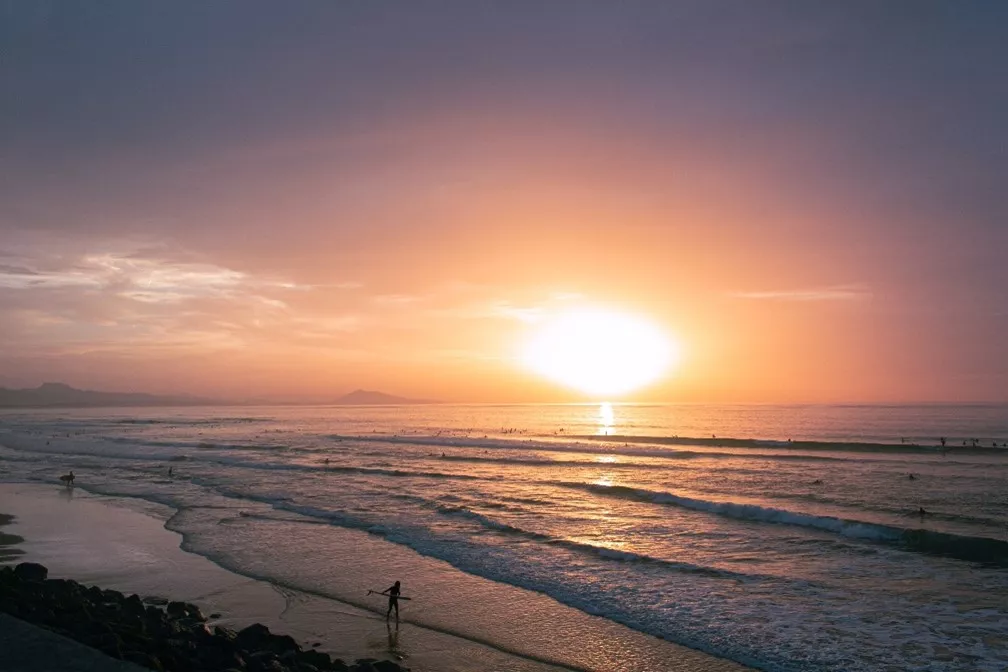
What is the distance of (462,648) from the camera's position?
11.9 m

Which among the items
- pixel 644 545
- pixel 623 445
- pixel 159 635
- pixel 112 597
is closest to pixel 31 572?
pixel 112 597

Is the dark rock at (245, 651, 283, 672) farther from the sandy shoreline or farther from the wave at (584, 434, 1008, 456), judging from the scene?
the wave at (584, 434, 1008, 456)

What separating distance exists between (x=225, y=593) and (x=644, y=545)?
12.3 meters

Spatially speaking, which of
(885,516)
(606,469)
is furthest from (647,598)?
(606,469)

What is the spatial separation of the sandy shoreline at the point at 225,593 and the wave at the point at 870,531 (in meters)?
12.7

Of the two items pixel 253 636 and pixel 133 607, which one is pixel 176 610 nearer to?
pixel 133 607

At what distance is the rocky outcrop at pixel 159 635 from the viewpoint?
9352 mm

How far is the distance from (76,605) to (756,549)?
1796cm

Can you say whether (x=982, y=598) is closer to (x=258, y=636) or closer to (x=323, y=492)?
(x=258, y=636)

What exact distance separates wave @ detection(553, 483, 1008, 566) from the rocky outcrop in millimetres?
17836

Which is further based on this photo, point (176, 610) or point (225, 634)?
point (176, 610)

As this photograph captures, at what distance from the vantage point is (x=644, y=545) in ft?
68.0

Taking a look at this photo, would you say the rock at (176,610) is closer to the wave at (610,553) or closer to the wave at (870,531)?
the wave at (610,553)

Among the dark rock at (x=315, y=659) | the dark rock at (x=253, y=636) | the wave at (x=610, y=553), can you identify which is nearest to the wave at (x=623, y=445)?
the wave at (x=610, y=553)
